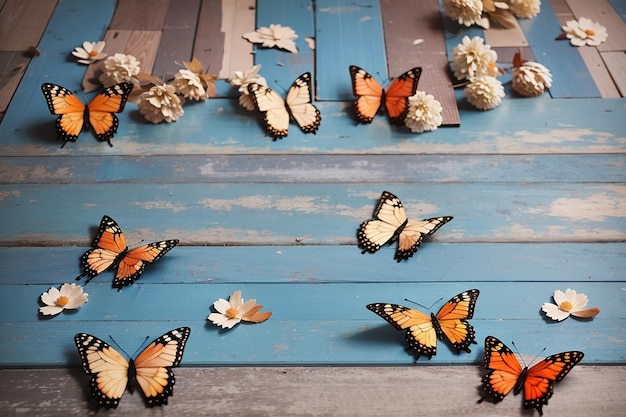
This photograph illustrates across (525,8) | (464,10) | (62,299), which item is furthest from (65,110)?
(525,8)

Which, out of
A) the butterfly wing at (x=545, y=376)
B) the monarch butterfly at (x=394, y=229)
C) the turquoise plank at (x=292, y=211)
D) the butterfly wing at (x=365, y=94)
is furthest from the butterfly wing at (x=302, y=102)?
the butterfly wing at (x=545, y=376)

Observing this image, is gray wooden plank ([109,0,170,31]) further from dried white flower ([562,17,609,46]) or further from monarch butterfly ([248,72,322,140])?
dried white flower ([562,17,609,46])

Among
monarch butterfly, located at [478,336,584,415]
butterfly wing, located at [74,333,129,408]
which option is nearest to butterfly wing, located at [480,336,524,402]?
monarch butterfly, located at [478,336,584,415]

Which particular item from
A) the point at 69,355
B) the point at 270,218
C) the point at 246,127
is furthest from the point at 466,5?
the point at 69,355

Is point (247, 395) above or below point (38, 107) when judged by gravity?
below

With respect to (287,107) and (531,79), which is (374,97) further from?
(531,79)

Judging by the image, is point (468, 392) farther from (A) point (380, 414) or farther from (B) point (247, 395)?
(B) point (247, 395)
